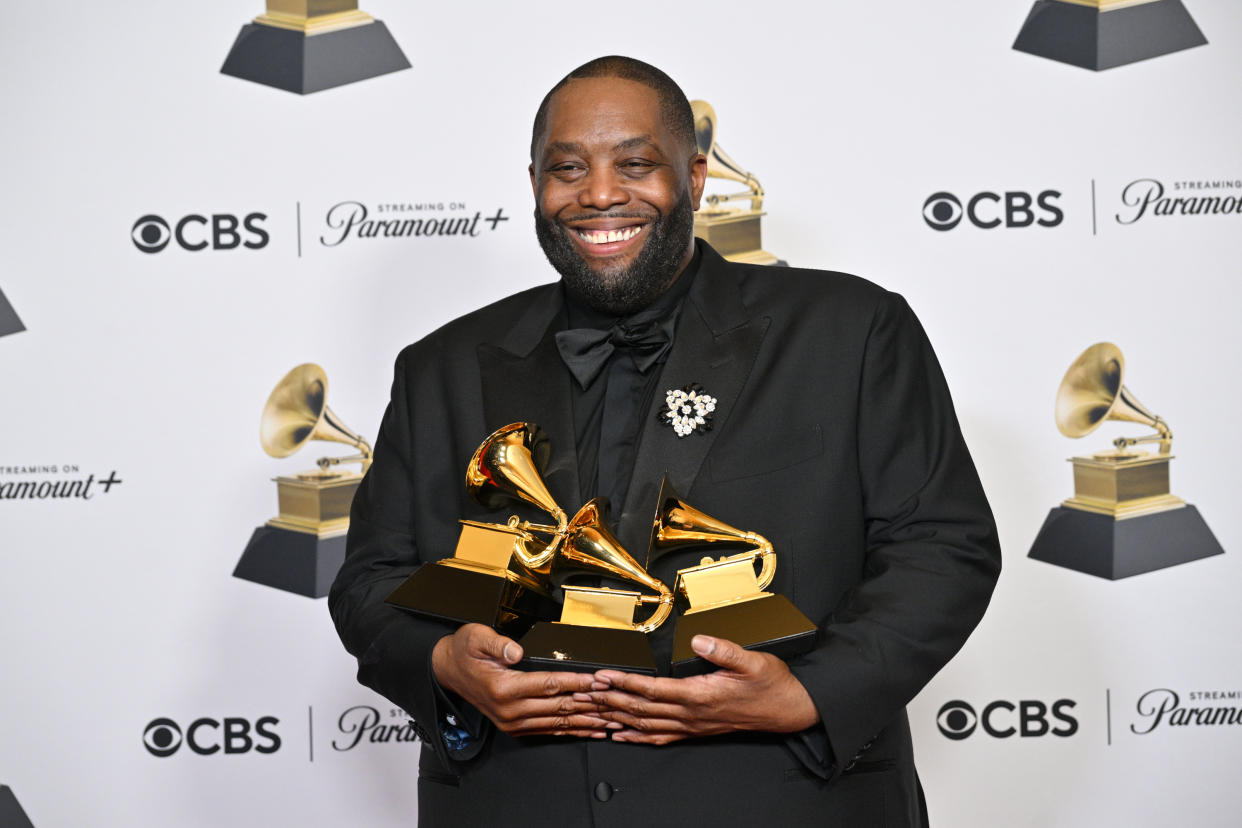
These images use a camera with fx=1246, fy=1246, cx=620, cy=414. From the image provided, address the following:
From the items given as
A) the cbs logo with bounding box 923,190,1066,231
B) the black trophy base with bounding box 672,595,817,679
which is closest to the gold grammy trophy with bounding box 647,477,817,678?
the black trophy base with bounding box 672,595,817,679

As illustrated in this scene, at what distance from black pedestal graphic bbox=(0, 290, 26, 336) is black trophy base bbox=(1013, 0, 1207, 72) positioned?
2.67 metres

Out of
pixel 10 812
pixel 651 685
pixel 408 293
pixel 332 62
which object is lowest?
pixel 10 812

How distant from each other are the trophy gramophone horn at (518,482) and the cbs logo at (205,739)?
5.29 feet

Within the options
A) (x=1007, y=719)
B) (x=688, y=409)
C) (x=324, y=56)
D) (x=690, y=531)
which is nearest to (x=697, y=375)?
(x=688, y=409)

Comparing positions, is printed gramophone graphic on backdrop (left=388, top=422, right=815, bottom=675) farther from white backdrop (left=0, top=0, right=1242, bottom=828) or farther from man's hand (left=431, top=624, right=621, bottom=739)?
white backdrop (left=0, top=0, right=1242, bottom=828)

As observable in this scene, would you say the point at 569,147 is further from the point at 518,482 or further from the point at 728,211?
the point at 728,211

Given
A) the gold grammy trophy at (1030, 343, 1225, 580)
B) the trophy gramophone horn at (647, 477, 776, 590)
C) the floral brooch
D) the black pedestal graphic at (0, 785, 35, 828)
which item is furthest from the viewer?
the black pedestal graphic at (0, 785, 35, 828)

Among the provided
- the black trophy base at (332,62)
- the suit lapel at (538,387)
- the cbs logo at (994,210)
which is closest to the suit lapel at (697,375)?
the suit lapel at (538,387)

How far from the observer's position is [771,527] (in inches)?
75.9

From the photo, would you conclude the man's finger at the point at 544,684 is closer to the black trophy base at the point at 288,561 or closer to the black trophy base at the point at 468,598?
the black trophy base at the point at 468,598

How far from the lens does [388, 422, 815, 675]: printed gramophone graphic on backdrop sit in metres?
1.70

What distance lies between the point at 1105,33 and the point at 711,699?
7.59ft

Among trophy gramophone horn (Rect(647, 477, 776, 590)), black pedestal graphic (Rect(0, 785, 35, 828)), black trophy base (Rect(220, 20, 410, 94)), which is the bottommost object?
black pedestal graphic (Rect(0, 785, 35, 828))

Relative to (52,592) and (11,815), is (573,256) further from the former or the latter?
(11,815)
